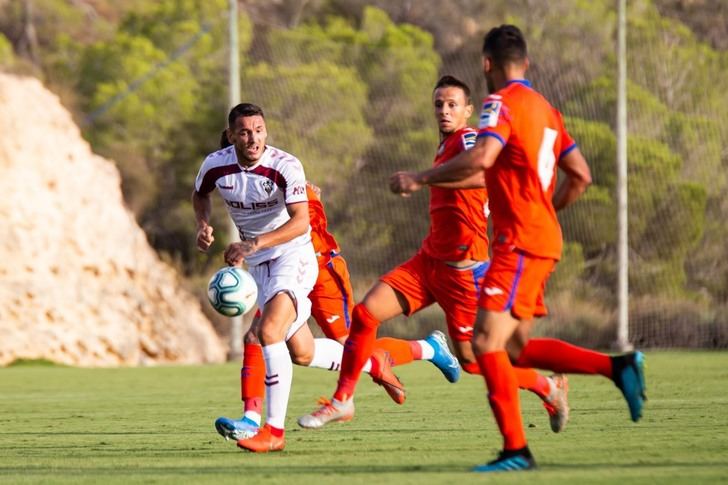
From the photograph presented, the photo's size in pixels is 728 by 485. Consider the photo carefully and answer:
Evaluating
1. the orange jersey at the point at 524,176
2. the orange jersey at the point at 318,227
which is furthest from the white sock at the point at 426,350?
the orange jersey at the point at 524,176

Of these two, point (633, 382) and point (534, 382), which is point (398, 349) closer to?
point (534, 382)

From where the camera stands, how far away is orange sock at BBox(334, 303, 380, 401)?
26.1 ft

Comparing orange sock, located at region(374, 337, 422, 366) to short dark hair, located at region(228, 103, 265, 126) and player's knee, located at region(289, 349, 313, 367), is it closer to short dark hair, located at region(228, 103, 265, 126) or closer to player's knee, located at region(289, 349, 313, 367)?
player's knee, located at region(289, 349, 313, 367)

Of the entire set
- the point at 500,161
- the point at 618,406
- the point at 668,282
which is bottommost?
the point at 668,282

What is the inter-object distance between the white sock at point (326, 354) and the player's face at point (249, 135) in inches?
58.0

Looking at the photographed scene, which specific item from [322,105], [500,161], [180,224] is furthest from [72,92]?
[500,161]

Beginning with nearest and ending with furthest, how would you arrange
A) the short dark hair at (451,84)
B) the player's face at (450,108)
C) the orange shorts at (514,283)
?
1. the orange shorts at (514,283)
2. the player's face at (450,108)
3. the short dark hair at (451,84)

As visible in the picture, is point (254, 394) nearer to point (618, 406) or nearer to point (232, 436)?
point (232, 436)

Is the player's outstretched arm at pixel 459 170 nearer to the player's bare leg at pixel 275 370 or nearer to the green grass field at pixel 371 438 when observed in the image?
the green grass field at pixel 371 438

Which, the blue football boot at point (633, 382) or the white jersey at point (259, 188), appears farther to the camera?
the white jersey at point (259, 188)

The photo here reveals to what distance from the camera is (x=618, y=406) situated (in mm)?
10047

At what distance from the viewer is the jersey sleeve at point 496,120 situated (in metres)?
6.06

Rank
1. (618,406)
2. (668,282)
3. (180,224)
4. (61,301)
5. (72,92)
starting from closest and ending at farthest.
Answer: (618,406) < (61,301) < (668,282) < (180,224) < (72,92)

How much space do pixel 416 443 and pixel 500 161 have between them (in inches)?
80.4
